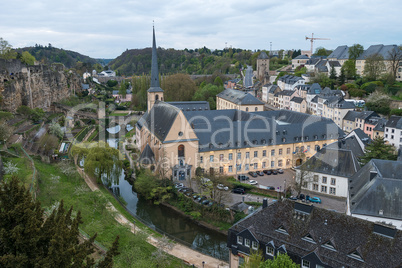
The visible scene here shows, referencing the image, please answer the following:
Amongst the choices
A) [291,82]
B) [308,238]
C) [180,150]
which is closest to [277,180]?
[180,150]

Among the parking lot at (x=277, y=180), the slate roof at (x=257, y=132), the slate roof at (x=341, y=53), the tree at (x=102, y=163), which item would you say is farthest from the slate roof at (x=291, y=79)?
the tree at (x=102, y=163)

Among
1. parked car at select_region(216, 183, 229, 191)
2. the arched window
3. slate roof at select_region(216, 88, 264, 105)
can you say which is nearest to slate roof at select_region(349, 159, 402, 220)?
parked car at select_region(216, 183, 229, 191)

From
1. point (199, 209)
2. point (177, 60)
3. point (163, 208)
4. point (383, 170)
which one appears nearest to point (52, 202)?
point (163, 208)

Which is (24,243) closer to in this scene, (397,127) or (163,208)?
(163,208)

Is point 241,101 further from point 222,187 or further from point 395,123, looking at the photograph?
point 222,187

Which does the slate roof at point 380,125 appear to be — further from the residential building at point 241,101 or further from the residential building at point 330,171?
the residential building at point 241,101

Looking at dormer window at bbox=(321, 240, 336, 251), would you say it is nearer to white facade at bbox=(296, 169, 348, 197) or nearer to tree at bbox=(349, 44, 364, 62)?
white facade at bbox=(296, 169, 348, 197)
